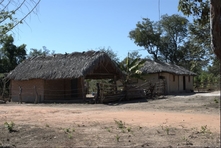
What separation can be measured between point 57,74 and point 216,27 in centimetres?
1885

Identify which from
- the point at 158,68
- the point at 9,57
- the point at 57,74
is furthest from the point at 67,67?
the point at 9,57

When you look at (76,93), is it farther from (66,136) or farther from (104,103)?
(66,136)

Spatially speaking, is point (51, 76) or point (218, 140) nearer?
point (218, 140)

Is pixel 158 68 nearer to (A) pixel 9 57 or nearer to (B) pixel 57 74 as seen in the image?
(B) pixel 57 74

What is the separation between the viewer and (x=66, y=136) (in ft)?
25.4

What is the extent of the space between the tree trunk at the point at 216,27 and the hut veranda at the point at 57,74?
1702 centimetres

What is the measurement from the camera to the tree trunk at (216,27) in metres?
4.02

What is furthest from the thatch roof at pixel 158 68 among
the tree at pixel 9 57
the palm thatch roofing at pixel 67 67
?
the tree at pixel 9 57

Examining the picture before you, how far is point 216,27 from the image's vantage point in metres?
4.12

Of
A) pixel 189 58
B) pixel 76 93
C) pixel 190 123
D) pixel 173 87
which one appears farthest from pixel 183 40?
pixel 190 123

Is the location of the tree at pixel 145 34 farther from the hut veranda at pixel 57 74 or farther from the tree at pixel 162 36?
the hut veranda at pixel 57 74

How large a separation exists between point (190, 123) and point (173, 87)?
23.0m

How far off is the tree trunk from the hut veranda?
1702 centimetres

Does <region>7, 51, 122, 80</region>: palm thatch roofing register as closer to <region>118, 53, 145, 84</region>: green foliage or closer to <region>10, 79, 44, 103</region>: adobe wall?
<region>10, 79, 44, 103</region>: adobe wall
